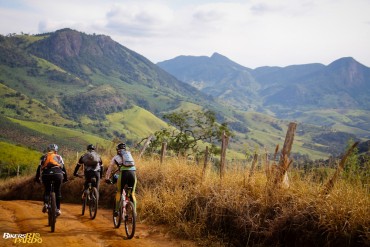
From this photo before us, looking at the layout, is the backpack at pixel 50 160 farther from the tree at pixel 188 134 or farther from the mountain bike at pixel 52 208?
the tree at pixel 188 134

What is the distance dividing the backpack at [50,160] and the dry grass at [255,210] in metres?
3.01

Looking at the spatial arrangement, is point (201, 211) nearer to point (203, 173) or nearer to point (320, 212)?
point (203, 173)

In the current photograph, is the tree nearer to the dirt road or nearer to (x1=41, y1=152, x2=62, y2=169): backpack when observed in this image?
the dirt road

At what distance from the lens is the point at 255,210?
8.05 m

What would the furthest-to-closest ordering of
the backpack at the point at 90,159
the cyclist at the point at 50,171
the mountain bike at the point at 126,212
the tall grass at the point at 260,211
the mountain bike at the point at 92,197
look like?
the backpack at the point at 90,159 → the mountain bike at the point at 92,197 → the cyclist at the point at 50,171 → the mountain bike at the point at 126,212 → the tall grass at the point at 260,211

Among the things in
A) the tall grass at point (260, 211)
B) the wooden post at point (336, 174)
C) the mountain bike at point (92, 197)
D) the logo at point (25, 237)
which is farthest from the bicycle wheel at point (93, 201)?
the wooden post at point (336, 174)

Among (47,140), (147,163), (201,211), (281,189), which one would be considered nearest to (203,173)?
(201,211)

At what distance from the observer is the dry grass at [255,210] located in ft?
21.6

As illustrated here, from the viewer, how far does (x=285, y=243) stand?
289 inches

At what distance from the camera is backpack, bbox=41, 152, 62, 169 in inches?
374

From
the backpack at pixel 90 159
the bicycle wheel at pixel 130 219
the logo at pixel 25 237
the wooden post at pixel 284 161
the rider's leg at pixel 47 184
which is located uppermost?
the wooden post at pixel 284 161

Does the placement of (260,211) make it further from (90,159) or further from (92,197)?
(90,159)

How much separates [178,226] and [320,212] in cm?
384

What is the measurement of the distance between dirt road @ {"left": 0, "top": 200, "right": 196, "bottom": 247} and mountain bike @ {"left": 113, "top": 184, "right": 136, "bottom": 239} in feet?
0.66
